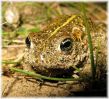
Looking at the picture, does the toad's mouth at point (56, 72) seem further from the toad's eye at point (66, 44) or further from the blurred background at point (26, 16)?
the blurred background at point (26, 16)

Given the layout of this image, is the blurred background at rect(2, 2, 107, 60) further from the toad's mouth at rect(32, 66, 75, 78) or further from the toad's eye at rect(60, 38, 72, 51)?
the toad's eye at rect(60, 38, 72, 51)

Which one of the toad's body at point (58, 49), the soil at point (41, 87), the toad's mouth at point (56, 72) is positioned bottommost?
the soil at point (41, 87)

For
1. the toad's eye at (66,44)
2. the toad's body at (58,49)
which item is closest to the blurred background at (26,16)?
the toad's body at (58,49)

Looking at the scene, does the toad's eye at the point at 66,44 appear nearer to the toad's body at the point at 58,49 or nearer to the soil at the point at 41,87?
the toad's body at the point at 58,49

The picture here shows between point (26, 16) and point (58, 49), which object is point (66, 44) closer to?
point (58, 49)

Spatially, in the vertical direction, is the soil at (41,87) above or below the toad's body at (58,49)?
below

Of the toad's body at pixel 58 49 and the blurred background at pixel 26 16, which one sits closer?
the toad's body at pixel 58 49

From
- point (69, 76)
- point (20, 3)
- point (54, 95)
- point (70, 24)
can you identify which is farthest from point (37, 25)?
point (54, 95)

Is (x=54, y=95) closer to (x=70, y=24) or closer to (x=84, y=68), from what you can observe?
(x=84, y=68)
